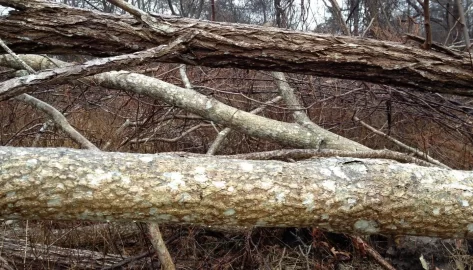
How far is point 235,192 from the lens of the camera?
4.03ft

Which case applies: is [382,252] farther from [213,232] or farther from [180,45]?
[180,45]

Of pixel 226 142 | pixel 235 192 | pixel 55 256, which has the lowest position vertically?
pixel 55 256

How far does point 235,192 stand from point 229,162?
9 cm

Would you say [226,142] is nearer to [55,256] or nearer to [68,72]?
[55,256]

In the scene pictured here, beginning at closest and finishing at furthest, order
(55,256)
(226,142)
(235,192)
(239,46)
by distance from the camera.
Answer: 1. (235,192)
2. (239,46)
3. (55,256)
4. (226,142)

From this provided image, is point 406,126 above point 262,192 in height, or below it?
below

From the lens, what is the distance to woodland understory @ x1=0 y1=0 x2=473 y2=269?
120 centimetres

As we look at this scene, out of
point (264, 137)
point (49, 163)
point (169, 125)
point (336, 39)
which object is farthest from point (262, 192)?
point (169, 125)

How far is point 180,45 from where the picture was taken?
220 cm

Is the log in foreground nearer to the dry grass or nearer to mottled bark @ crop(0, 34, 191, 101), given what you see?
mottled bark @ crop(0, 34, 191, 101)

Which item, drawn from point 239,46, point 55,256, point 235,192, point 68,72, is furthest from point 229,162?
point 55,256

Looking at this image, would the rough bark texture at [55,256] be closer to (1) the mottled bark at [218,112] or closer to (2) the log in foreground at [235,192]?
(1) the mottled bark at [218,112]

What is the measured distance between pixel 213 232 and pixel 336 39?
1.47 meters

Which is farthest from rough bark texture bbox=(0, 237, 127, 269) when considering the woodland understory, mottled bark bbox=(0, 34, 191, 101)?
mottled bark bbox=(0, 34, 191, 101)
